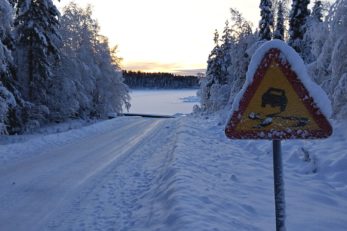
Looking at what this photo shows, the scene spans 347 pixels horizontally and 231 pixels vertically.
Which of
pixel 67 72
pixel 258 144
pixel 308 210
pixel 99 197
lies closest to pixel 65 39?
pixel 67 72

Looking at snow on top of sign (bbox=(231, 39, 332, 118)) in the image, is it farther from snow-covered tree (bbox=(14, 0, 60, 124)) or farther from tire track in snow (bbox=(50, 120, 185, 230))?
snow-covered tree (bbox=(14, 0, 60, 124))

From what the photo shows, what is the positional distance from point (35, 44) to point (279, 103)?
2907 cm

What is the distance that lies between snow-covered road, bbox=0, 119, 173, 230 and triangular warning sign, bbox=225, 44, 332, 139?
425 cm

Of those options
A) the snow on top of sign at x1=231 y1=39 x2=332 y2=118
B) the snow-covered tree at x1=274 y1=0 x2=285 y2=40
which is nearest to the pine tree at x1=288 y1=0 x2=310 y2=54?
the snow-covered tree at x1=274 y1=0 x2=285 y2=40

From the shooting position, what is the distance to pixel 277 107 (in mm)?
3188

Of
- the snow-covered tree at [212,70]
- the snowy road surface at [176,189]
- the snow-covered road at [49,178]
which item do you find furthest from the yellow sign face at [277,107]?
the snow-covered tree at [212,70]

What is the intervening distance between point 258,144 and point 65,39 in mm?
27033

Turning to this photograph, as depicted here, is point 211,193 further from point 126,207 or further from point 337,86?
point 337,86

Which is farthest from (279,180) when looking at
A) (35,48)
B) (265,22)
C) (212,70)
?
(212,70)

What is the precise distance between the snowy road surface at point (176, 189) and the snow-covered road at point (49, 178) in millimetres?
20

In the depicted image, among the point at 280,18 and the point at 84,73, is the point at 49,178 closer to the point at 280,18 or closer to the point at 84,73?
the point at 84,73

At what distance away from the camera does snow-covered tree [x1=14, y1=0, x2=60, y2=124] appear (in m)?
29.0

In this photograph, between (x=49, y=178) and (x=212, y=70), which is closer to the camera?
(x=49, y=178)

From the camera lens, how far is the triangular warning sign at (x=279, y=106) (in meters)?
3.14
